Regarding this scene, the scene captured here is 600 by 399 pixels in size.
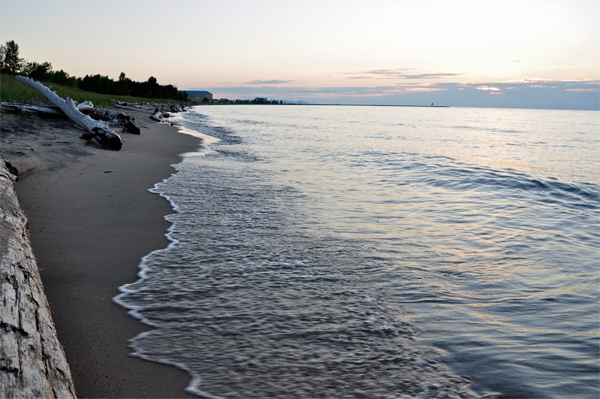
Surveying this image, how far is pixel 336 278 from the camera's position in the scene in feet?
14.1

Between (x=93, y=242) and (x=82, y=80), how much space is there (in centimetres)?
10228

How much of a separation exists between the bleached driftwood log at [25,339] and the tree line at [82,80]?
4722 cm

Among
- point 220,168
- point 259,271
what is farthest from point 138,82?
point 259,271

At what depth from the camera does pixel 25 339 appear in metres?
2.07

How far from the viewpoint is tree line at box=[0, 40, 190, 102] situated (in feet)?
219

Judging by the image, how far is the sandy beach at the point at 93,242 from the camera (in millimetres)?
2621

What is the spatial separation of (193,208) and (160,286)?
306 cm

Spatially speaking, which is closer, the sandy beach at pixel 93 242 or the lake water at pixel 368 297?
the sandy beach at pixel 93 242

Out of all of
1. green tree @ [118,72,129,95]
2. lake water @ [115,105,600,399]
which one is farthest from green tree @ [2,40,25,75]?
lake water @ [115,105,600,399]

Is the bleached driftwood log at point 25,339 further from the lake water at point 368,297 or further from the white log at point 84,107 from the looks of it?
the white log at point 84,107

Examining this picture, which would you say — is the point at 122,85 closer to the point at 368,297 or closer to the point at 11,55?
the point at 11,55

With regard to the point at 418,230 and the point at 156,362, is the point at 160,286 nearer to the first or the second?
the point at 156,362

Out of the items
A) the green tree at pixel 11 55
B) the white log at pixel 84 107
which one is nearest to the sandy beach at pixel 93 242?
the white log at pixel 84 107

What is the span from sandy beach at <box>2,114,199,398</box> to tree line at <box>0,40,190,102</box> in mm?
40183
